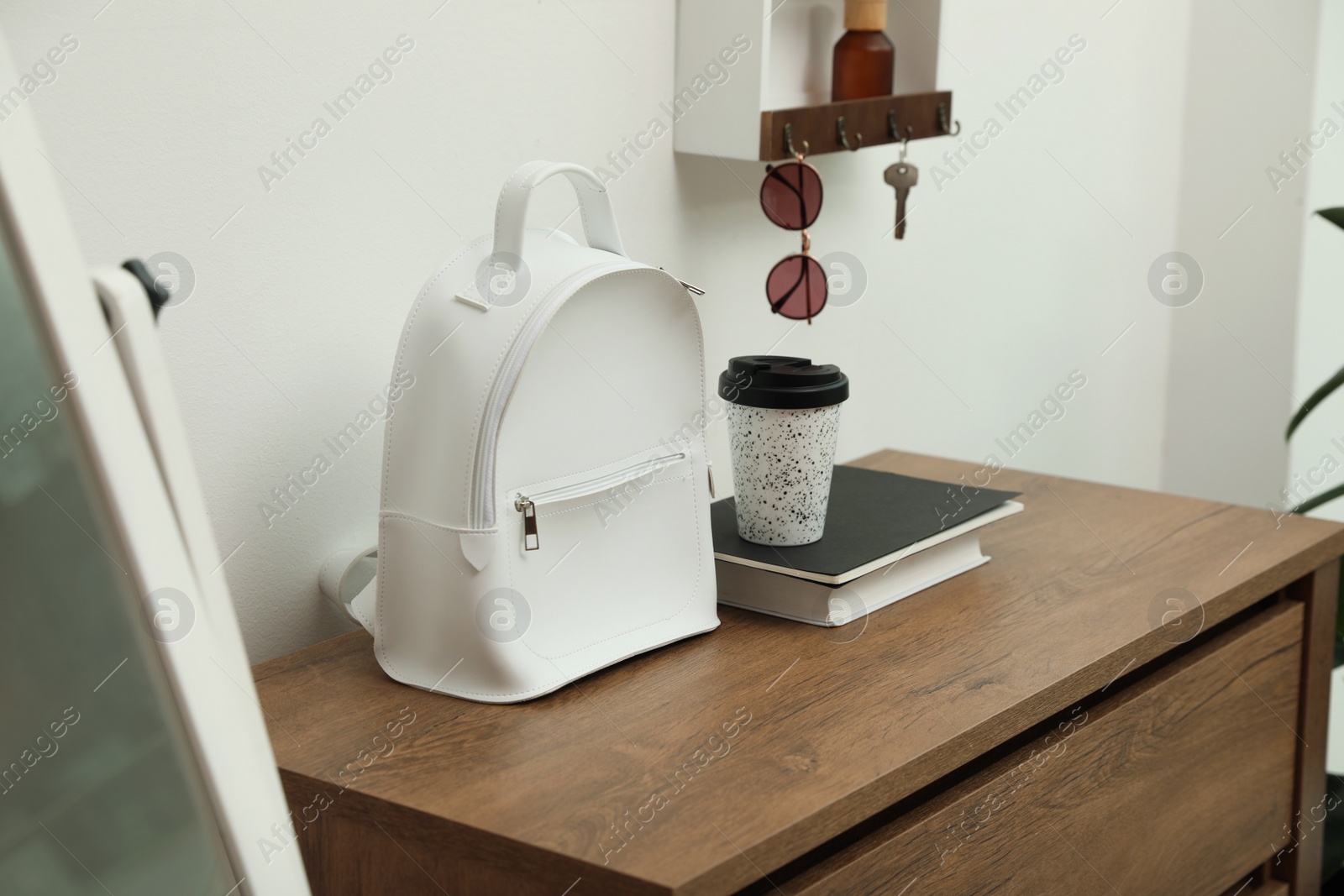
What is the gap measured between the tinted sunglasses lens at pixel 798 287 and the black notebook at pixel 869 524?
0.58 ft

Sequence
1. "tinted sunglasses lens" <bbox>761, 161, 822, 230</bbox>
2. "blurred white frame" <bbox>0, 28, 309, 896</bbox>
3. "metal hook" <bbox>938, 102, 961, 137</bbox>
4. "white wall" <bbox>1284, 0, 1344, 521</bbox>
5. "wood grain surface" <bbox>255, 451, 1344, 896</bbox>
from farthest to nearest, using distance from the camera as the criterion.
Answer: "white wall" <bbox>1284, 0, 1344, 521</bbox>
"metal hook" <bbox>938, 102, 961, 137</bbox>
"tinted sunglasses lens" <bbox>761, 161, 822, 230</bbox>
"wood grain surface" <bbox>255, 451, 1344, 896</bbox>
"blurred white frame" <bbox>0, 28, 309, 896</bbox>

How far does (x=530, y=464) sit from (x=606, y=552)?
0.09 meters

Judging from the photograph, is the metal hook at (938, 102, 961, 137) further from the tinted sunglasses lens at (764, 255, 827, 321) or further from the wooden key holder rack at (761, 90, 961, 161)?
the tinted sunglasses lens at (764, 255, 827, 321)

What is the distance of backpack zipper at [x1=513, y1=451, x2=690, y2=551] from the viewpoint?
0.78m

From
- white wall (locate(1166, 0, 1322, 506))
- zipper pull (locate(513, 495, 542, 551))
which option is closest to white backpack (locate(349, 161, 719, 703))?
zipper pull (locate(513, 495, 542, 551))

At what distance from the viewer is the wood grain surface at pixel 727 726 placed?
2.07 ft

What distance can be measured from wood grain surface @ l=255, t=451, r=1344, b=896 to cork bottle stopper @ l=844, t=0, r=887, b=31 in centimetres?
58

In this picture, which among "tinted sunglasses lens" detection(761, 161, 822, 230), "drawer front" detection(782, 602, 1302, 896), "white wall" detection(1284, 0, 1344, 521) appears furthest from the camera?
"white wall" detection(1284, 0, 1344, 521)

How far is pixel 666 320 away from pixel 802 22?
565 millimetres

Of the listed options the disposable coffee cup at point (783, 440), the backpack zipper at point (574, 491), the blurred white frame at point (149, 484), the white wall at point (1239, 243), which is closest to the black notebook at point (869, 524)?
the disposable coffee cup at point (783, 440)

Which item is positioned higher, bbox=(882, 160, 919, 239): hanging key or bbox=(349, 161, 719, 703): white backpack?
bbox=(882, 160, 919, 239): hanging key

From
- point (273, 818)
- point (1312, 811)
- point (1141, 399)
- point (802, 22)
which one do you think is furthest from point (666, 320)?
point (1141, 399)

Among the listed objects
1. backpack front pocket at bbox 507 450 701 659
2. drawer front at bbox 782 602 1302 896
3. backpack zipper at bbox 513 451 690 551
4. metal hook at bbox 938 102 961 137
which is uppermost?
metal hook at bbox 938 102 961 137

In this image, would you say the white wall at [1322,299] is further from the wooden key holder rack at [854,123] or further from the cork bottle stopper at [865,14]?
the cork bottle stopper at [865,14]
